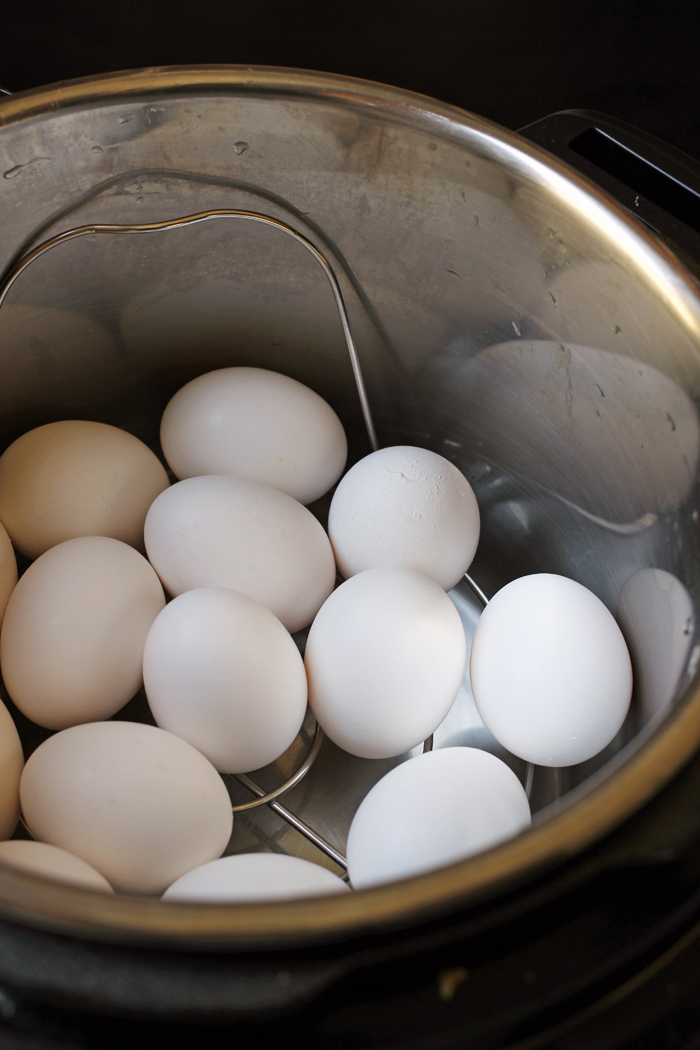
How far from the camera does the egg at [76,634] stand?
69 cm

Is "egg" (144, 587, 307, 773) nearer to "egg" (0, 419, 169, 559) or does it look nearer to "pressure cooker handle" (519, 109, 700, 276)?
"egg" (0, 419, 169, 559)

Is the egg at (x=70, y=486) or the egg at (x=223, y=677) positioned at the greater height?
the egg at (x=70, y=486)

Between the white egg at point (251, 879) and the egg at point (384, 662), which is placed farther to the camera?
the egg at point (384, 662)

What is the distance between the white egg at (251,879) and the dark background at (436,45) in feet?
3.18

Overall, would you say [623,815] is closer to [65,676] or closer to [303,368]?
[65,676]

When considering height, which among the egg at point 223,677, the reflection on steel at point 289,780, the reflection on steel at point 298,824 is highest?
the egg at point 223,677

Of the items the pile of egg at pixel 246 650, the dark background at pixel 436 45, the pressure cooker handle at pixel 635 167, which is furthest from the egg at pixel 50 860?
the dark background at pixel 436 45

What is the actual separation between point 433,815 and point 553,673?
0.55 ft

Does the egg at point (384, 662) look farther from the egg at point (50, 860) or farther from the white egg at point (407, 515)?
the egg at point (50, 860)

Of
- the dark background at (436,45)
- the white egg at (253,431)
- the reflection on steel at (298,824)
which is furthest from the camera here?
the dark background at (436,45)

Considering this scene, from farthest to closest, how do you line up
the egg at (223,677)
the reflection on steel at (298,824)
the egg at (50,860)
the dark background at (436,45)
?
the dark background at (436,45), the reflection on steel at (298,824), the egg at (223,677), the egg at (50,860)

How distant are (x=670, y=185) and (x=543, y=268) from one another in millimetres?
135

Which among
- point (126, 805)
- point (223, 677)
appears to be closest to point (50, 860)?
point (126, 805)

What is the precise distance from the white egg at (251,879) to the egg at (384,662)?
0.49ft
